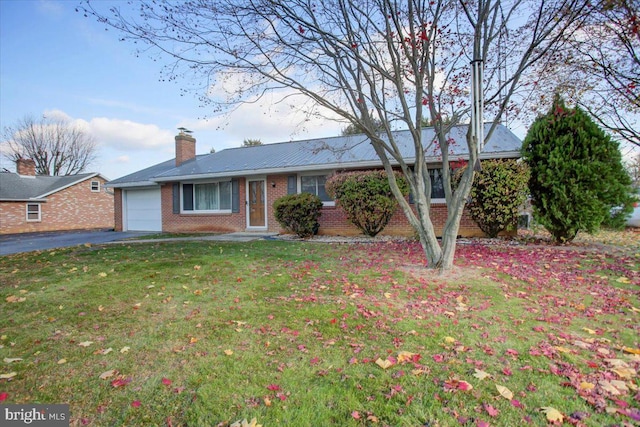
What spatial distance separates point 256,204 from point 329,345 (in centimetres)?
1102

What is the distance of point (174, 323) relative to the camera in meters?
3.76

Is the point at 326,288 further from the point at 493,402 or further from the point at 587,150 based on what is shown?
the point at 587,150

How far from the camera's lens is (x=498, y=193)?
8.88 m

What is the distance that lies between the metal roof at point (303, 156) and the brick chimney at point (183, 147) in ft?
1.05

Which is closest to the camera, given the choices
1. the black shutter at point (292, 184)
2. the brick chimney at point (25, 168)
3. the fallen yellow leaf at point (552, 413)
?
the fallen yellow leaf at point (552, 413)

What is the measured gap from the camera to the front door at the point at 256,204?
1364 cm

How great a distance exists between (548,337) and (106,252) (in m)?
9.13

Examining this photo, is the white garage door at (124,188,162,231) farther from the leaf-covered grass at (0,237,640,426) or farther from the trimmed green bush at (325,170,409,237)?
the leaf-covered grass at (0,237,640,426)

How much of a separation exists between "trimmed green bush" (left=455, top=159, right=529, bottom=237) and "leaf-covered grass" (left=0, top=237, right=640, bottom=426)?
292cm

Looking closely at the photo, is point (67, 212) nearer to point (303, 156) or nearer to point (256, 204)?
point (256, 204)

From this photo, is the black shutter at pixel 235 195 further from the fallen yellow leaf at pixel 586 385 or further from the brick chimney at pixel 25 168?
the brick chimney at pixel 25 168

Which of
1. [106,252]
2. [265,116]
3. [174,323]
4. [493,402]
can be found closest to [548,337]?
[493,402]

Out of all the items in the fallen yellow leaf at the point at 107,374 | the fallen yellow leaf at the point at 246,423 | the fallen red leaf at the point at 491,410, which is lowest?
the fallen yellow leaf at the point at 246,423

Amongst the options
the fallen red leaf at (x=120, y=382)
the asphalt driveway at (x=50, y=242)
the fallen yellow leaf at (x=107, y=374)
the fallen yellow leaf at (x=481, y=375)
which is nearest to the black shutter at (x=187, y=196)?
the asphalt driveway at (x=50, y=242)
